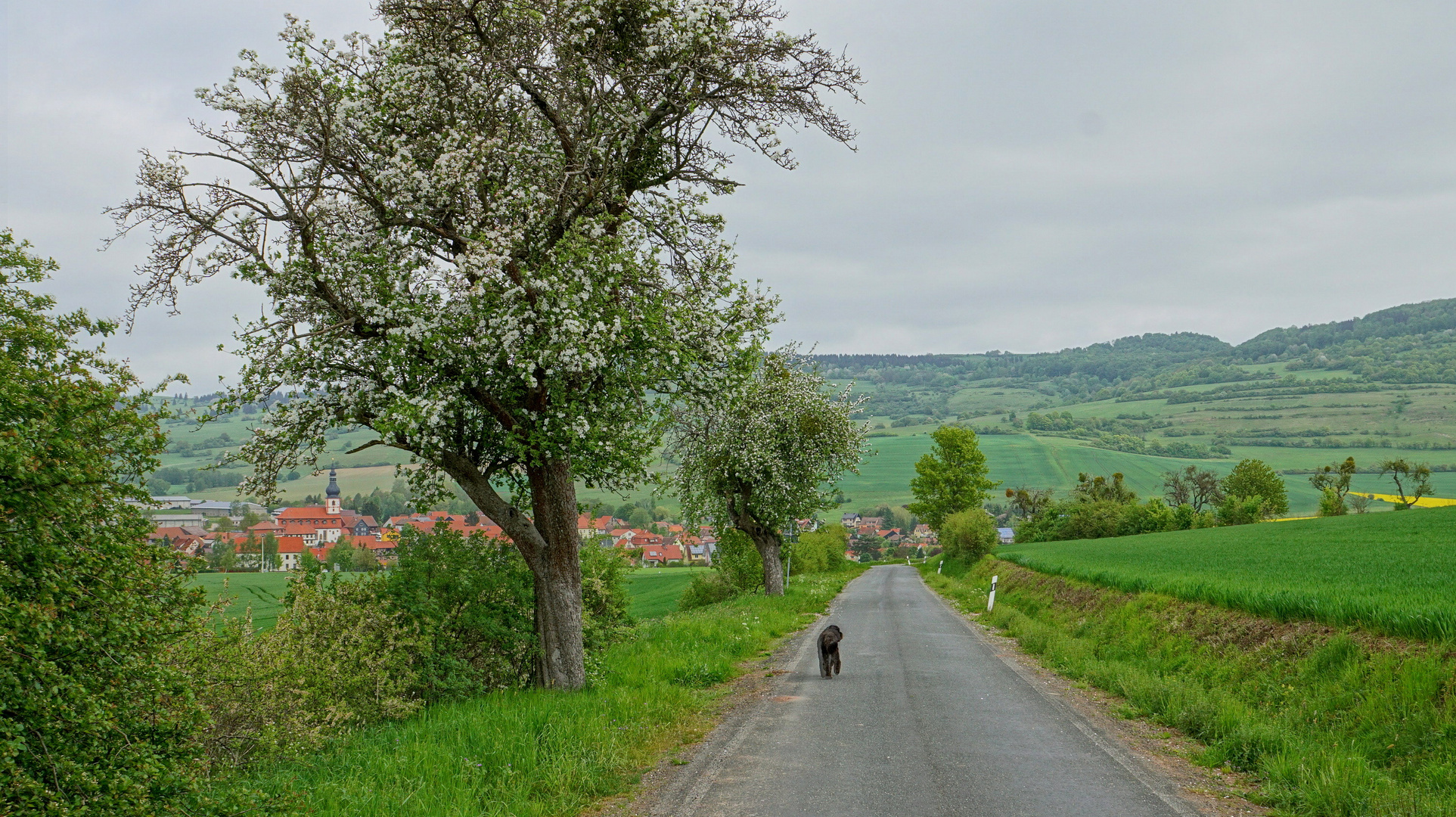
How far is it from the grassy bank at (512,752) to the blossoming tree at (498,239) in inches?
58.4

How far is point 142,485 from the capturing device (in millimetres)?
4762

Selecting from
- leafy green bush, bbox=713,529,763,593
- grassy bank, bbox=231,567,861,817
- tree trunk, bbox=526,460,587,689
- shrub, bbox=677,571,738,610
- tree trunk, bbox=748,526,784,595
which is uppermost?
tree trunk, bbox=526,460,587,689

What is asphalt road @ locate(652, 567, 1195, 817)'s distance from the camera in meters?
6.76

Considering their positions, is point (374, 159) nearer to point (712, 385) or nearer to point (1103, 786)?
point (712, 385)

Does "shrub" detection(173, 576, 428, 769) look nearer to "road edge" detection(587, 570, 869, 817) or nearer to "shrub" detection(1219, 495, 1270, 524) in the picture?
"road edge" detection(587, 570, 869, 817)

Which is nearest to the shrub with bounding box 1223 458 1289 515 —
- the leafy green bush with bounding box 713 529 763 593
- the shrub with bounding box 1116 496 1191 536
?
the shrub with bounding box 1116 496 1191 536

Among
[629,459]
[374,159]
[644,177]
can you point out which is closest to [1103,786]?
[629,459]

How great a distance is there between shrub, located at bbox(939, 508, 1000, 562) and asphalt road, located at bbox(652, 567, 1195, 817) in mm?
39836

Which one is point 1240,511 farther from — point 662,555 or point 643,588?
point 662,555

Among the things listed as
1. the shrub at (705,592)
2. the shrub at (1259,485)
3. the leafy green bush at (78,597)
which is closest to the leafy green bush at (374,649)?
the leafy green bush at (78,597)

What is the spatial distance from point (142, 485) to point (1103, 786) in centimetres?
803

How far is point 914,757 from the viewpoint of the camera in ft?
Answer: 26.9

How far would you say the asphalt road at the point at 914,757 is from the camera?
6758 millimetres

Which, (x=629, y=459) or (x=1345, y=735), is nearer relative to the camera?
(x=1345, y=735)
